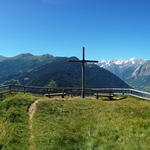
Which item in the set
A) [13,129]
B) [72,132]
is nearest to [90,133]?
[72,132]

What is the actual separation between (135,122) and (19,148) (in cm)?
648

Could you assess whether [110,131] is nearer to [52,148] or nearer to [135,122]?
[135,122]

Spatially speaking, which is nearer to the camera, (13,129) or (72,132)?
(13,129)

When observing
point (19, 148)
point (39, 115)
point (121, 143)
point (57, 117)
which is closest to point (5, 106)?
point (39, 115)

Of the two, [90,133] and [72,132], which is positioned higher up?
[90,133]

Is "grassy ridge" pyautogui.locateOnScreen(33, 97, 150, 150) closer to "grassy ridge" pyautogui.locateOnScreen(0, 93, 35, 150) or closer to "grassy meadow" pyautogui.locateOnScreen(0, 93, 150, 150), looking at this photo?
"grassy meadow" pyautogui.locateOnScreen(0, 93, 150, 150)

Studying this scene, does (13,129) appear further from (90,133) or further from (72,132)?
(90,133)

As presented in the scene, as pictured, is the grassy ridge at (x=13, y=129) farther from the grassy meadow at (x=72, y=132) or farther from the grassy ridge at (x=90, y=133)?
the grassy ridge at (x=90, y=133)

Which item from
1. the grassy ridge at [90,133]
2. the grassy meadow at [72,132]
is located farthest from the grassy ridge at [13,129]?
the grassy ridge at [90,133]

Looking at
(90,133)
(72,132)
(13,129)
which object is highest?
(13,129)

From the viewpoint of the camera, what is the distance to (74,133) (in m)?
8.59

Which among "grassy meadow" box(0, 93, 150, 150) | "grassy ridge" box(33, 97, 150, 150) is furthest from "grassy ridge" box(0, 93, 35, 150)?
"grassy ridge" box(33, 97, 150, 150)

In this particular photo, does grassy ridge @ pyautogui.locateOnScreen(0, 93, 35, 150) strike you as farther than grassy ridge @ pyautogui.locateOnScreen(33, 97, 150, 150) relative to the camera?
Yes

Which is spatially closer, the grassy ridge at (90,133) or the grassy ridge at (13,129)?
the grassy ridge at (90,133)
